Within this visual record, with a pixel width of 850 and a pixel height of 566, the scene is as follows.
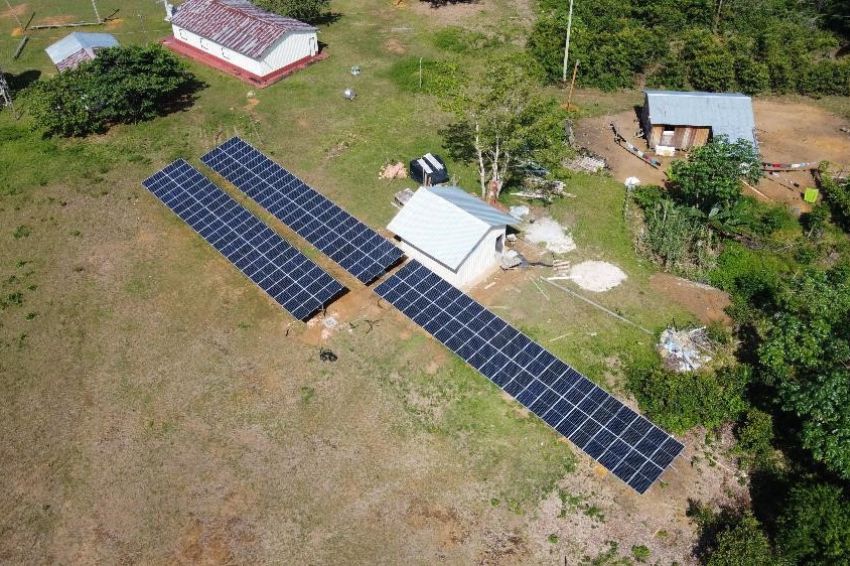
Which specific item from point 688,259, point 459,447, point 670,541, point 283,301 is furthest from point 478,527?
point 688,259

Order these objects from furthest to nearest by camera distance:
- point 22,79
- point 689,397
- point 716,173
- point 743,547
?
point 22,79, point 716,173, point 689,397, point 743,547

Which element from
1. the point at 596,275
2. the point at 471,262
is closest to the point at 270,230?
the point at 471,262

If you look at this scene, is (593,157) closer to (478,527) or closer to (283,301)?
(283,301)

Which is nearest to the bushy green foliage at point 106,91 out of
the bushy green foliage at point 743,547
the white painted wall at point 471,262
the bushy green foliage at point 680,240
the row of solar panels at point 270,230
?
the row of solar panels at point 270,230

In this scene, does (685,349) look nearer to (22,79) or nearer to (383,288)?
(383,288)

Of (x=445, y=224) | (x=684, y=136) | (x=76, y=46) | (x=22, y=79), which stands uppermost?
(x=76, y=46)

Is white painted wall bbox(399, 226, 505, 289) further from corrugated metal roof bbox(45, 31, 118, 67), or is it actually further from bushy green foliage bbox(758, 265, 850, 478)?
corrugated metal roof bbox(45, 31, 118, 67)
